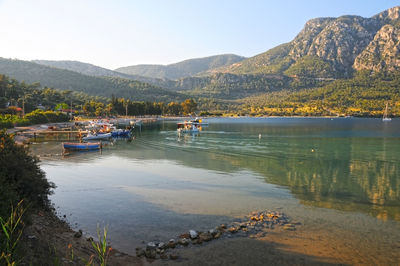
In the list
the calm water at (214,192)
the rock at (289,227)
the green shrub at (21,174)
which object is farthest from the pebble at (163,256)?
the rock at (289,227)

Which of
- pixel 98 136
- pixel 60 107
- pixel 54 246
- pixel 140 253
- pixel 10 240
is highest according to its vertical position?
pixel 60 107

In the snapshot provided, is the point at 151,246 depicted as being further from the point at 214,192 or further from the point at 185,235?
the point at 214,192

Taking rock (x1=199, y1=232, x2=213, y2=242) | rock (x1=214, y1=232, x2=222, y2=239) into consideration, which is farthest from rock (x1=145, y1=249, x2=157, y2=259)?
rock (x1=214, y1=232, x2=222, y2=239)

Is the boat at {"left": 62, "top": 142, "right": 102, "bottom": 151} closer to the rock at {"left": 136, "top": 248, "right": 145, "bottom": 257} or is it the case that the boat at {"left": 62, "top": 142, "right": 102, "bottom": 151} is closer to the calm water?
the calm water

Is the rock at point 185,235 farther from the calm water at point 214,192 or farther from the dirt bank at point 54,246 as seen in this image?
the dirt bank at point 54,246

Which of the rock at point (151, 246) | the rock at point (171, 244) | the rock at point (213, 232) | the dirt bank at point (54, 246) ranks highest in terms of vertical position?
the dirt bank at point (54, 246)

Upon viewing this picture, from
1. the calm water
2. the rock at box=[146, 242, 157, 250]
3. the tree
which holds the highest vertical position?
the tree

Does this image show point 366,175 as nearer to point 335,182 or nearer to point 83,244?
point 335,182

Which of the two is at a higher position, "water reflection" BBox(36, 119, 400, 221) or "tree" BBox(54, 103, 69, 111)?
"tree" BBox(54, 103, 69, 111)

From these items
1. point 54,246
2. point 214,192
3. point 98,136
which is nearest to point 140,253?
point 54,246

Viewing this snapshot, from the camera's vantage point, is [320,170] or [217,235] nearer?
[217,235]

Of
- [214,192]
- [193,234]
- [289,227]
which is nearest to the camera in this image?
[193,234]

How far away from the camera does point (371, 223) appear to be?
54.0 feet

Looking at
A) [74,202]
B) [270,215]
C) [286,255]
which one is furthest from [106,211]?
[286,255]
